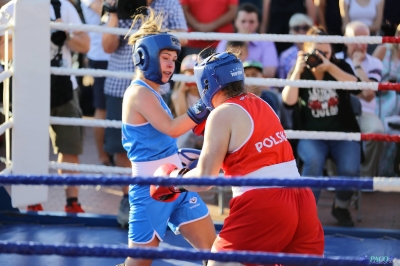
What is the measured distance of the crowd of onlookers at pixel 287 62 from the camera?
208 inches

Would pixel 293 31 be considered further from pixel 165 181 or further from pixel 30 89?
pixel 165 181

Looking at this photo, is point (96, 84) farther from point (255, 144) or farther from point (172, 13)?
point (255, 144)

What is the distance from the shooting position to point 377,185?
2.38 m

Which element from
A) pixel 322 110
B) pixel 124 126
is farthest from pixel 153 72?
pixel 322 110

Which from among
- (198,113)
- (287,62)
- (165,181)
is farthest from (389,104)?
(165,181)

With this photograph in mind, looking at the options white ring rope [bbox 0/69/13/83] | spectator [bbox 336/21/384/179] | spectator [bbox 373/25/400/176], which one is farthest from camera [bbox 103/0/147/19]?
spectator [bbox 373/25/400/176]

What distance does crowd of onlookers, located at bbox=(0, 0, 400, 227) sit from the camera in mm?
5289

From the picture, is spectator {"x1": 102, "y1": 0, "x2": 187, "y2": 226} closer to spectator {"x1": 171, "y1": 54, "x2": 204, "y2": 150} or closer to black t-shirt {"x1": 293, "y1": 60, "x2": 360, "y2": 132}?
spectator {"x1": 171, "y1": 54, "x2": 204, "y2": 150}

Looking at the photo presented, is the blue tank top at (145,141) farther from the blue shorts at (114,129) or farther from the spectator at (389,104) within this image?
the spectator at (389,104)

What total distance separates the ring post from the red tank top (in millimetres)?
2133

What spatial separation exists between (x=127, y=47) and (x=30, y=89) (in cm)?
86

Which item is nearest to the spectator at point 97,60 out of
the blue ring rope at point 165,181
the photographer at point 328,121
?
the photographer at point 328,121

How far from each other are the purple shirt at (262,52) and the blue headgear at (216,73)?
3.53 meters

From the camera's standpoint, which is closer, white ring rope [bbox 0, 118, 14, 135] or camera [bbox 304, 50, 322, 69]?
white ring rope [bbox 0, 118, 14, 135]
